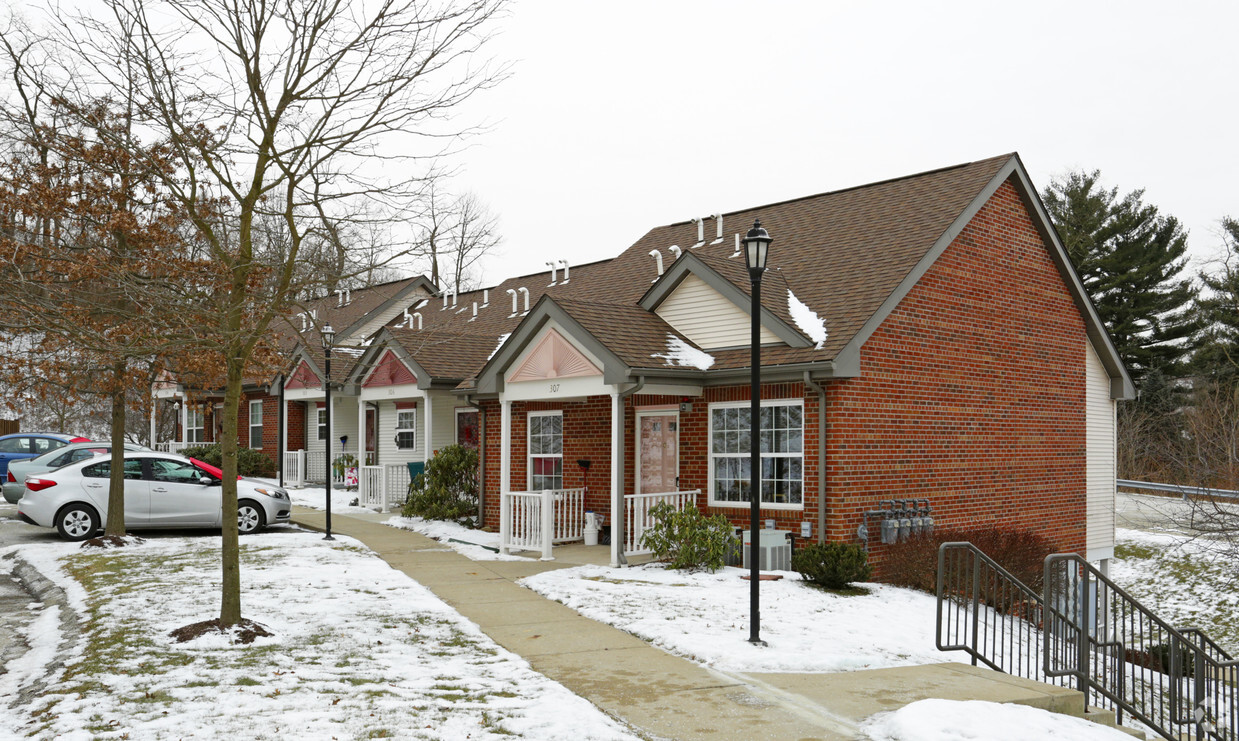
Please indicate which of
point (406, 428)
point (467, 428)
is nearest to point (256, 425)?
point (406, 428)

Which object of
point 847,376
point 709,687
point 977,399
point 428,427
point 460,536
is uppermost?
point 847,376

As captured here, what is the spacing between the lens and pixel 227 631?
9492mm

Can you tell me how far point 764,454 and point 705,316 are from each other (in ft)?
8.56

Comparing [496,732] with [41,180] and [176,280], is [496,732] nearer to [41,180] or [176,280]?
[176,280]

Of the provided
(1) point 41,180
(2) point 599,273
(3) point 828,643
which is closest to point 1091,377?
(2) point 599,273

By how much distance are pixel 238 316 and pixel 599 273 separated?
1406 cm

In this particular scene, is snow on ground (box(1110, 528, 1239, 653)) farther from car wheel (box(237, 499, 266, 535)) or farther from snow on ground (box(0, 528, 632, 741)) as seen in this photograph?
car wheel (box(237, 499, 266, 535))

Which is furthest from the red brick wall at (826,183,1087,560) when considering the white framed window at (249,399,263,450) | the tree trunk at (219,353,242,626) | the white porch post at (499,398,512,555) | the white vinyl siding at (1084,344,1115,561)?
the white framed window at (249,399,263,450)

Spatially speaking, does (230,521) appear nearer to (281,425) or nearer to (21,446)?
(281,425)

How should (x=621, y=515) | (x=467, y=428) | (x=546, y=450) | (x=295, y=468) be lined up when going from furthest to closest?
(x=295, y=468) → (x=467, y=428) → (x=546, y=450) → (x=621, y=515)

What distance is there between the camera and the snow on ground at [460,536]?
16.1m

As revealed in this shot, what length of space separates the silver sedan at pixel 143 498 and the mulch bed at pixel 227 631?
23.1 feet

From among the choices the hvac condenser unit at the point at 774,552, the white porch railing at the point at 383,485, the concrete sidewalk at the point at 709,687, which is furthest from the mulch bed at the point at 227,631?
the white porch railing at the point at 383,485

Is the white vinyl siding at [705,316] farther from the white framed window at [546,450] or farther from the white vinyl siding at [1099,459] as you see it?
the white vinyl siding at [1099,459]
